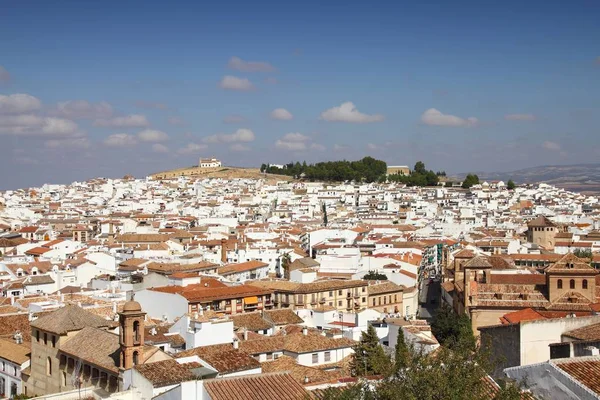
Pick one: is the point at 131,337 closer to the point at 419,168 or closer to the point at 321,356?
the point at 321,356

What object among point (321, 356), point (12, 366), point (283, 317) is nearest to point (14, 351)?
point (12, 366)

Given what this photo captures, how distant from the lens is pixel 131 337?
16.7 m

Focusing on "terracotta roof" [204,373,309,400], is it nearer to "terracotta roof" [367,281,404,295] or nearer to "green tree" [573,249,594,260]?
"terracotta roof" [367,281,404,295]

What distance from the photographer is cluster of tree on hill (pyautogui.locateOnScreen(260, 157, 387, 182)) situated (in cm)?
12438

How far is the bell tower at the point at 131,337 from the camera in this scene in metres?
16.6

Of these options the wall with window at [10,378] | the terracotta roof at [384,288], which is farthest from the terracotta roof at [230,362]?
the terracotta roof at [384,288]

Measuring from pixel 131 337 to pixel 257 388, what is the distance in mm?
4889

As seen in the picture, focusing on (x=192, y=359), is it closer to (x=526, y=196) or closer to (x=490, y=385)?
(x=490, y=385)

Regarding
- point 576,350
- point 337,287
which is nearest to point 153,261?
point 337,287

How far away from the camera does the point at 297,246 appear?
56.4 meters

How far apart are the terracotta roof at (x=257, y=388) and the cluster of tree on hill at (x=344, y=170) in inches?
4370

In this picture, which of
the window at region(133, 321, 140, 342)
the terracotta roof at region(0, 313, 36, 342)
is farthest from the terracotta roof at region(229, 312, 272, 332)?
the window at region(133, 321, 140, 342)

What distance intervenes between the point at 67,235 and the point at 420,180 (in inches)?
2754

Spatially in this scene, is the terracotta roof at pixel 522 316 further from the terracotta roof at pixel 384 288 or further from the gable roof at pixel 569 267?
the terracotta roof at pixel 384 288
